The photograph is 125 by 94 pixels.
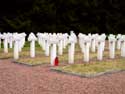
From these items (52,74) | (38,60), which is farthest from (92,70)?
(38,60)

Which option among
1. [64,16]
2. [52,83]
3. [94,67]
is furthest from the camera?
[64,16]

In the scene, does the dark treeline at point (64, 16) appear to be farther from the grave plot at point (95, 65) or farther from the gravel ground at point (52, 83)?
the gravel ground at point (52, 83)

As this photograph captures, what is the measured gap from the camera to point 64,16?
1193 inches

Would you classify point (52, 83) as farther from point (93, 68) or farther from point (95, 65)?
point (95, 65)

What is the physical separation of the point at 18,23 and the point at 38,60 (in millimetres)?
12235

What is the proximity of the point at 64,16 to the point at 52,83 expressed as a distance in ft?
64.7

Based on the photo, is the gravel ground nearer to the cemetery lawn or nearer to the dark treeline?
the cemetery lawn

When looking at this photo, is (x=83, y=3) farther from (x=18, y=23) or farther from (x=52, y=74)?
(x=52, y=74)

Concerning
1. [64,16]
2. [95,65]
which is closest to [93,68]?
[95,65]

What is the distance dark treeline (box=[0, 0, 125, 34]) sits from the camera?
92.7 feet

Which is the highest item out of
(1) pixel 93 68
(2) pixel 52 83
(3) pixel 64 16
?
(3) pixel 64 16

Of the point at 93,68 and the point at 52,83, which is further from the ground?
the point at 93,68

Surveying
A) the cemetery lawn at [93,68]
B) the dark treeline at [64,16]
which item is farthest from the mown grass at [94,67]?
the dark treeline at [64,16]

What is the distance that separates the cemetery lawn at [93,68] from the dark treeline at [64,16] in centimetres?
1358
